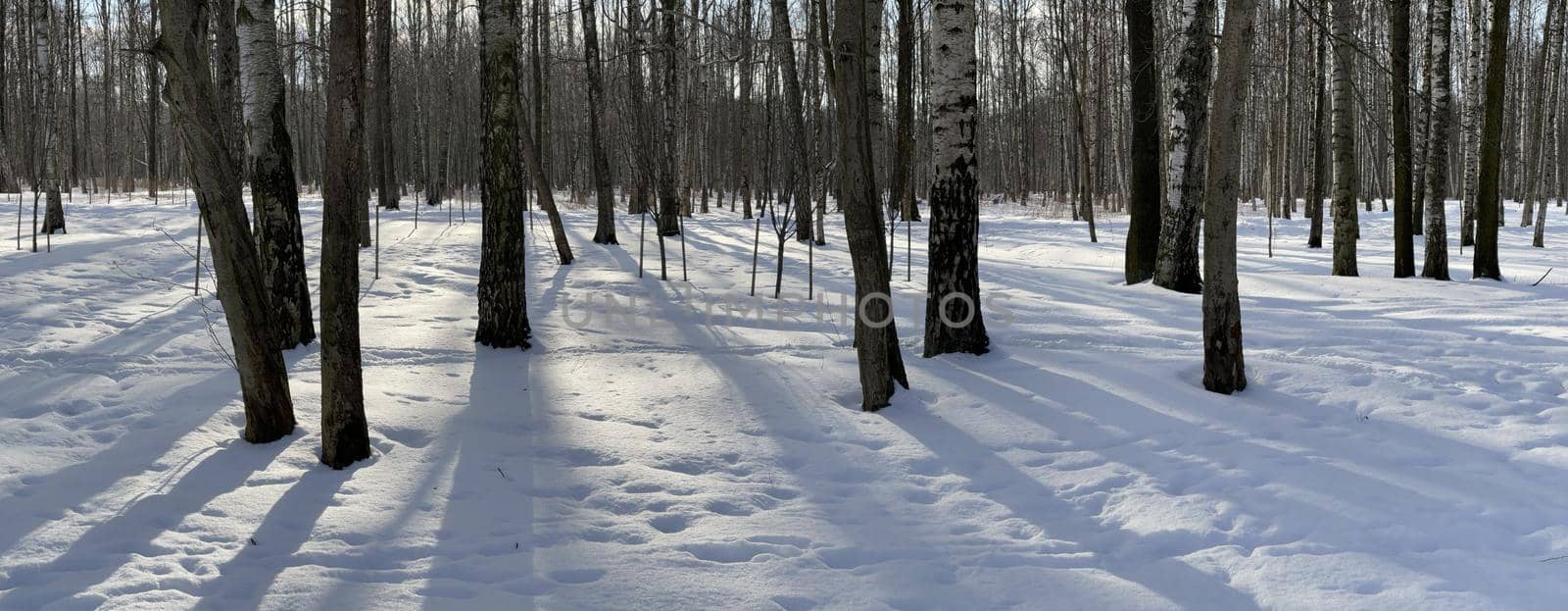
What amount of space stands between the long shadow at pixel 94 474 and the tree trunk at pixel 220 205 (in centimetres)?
34

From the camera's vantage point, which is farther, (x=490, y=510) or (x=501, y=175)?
(x=501, y=175)

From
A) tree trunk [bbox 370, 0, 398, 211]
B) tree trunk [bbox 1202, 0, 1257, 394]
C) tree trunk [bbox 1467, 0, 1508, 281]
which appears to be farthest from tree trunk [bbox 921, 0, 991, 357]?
tree trunk [bbox 370, 0, 398, 211]

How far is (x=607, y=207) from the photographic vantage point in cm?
1537

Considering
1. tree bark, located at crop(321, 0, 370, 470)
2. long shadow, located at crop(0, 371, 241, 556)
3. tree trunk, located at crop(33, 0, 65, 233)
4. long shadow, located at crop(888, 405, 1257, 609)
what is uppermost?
tree trunk, located at crop(33, 0, 65, 233)

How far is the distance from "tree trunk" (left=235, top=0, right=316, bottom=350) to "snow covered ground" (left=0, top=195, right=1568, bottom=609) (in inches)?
23.7

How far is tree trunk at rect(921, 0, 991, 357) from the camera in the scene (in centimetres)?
609

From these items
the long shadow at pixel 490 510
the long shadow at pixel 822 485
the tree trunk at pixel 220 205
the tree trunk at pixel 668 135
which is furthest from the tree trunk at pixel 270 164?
the tree trunk at pixel 668 135

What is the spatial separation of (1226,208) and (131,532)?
5476 millimetres

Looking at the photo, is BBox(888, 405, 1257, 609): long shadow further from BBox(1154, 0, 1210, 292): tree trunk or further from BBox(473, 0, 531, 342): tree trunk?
BBox(1154, 0, 1210, 292): tree trunk

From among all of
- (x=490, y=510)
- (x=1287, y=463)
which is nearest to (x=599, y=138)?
(x=490, y=510)

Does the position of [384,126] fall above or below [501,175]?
above

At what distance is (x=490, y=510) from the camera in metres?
4.06

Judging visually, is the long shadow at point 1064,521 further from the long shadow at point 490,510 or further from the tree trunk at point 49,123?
the tree trunk at point 49,123

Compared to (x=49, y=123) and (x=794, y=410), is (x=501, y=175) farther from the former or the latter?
(x=49, y=123)
